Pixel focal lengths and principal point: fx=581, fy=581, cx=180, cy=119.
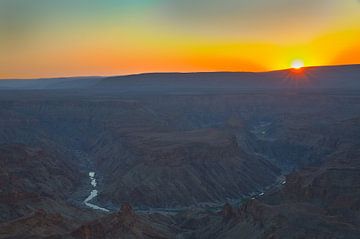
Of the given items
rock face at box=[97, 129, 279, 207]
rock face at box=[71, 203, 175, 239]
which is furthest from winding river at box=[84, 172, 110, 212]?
rock face at box=[71, 203, 175, 239]

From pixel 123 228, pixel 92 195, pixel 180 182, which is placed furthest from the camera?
pixel 180 182

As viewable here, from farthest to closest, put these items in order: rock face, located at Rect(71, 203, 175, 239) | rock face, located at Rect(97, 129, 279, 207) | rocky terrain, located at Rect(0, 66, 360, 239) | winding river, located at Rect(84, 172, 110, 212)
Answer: rock face, located at Rect(97, 129, 279, 207)
winding river, located at Rect(84, 172, 110, 212)
rocky terrain, located at Rect(0, 66, 360, 239)
rock face, located at Rect(71, 203, 175, 239)

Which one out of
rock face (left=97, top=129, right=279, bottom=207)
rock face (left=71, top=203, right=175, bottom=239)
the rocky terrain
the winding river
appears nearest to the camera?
rock face (left=71, top=203, right=175, bottom=239)

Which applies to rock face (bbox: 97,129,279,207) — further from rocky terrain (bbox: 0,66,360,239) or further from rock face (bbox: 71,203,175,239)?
rock face (bbox: 71,203,175,239)

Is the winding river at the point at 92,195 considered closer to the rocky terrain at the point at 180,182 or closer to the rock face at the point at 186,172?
the rocky terrain at the point at 180,182

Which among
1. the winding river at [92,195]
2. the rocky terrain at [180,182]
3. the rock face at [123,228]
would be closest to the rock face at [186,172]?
the rocky terrain at [180,182]

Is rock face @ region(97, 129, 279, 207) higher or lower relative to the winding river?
higher

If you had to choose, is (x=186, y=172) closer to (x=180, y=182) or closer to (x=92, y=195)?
(x=180, y=182)

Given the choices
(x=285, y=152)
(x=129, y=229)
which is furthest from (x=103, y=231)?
(x=285, y=152)

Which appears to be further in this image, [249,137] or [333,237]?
[249,137]

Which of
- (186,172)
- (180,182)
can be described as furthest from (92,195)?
(186,172)

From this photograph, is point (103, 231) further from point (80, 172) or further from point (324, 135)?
point (324, 135)
